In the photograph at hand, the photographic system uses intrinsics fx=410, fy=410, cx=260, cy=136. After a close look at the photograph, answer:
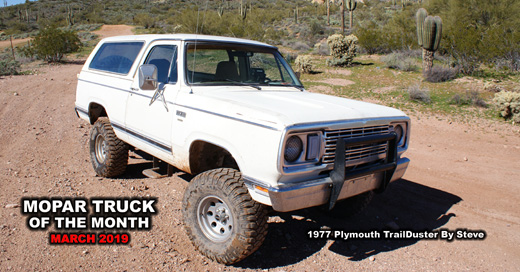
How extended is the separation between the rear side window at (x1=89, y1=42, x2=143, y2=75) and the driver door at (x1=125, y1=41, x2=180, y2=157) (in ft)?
1.16

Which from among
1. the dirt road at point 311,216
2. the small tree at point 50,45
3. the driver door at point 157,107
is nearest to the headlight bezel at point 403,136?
the dirt road at point 311,216

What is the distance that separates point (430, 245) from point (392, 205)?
1018mm

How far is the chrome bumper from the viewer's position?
3.08 metres

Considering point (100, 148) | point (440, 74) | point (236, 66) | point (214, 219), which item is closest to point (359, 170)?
point (214, 219)

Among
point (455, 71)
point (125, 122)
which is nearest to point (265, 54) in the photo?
point (125, 122)

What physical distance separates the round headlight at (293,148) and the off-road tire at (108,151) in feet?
9.73

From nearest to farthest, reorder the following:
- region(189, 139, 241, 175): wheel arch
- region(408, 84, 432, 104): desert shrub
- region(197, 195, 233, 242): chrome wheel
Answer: region(197, 195, 233, 242): chrome wheel < region(189, 139, 241, 175): wheel arch < region(408, 84, 432, 104): desert shrub

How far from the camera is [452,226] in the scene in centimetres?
442

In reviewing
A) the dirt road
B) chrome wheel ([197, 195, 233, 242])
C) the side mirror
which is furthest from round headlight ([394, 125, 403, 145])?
the side mirror

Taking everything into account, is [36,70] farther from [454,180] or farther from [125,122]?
[454,180]

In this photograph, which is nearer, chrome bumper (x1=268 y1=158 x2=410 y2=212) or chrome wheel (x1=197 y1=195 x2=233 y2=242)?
chrome bumper (x1=268 y1=158 x2=410 y2=212)

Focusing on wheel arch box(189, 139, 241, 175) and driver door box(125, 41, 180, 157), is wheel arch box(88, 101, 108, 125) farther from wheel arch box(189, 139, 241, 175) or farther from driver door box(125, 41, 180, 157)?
wheel arch box(189, 139, 241, 175)

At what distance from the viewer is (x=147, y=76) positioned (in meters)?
4.14

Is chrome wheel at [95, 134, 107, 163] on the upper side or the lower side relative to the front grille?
lower
